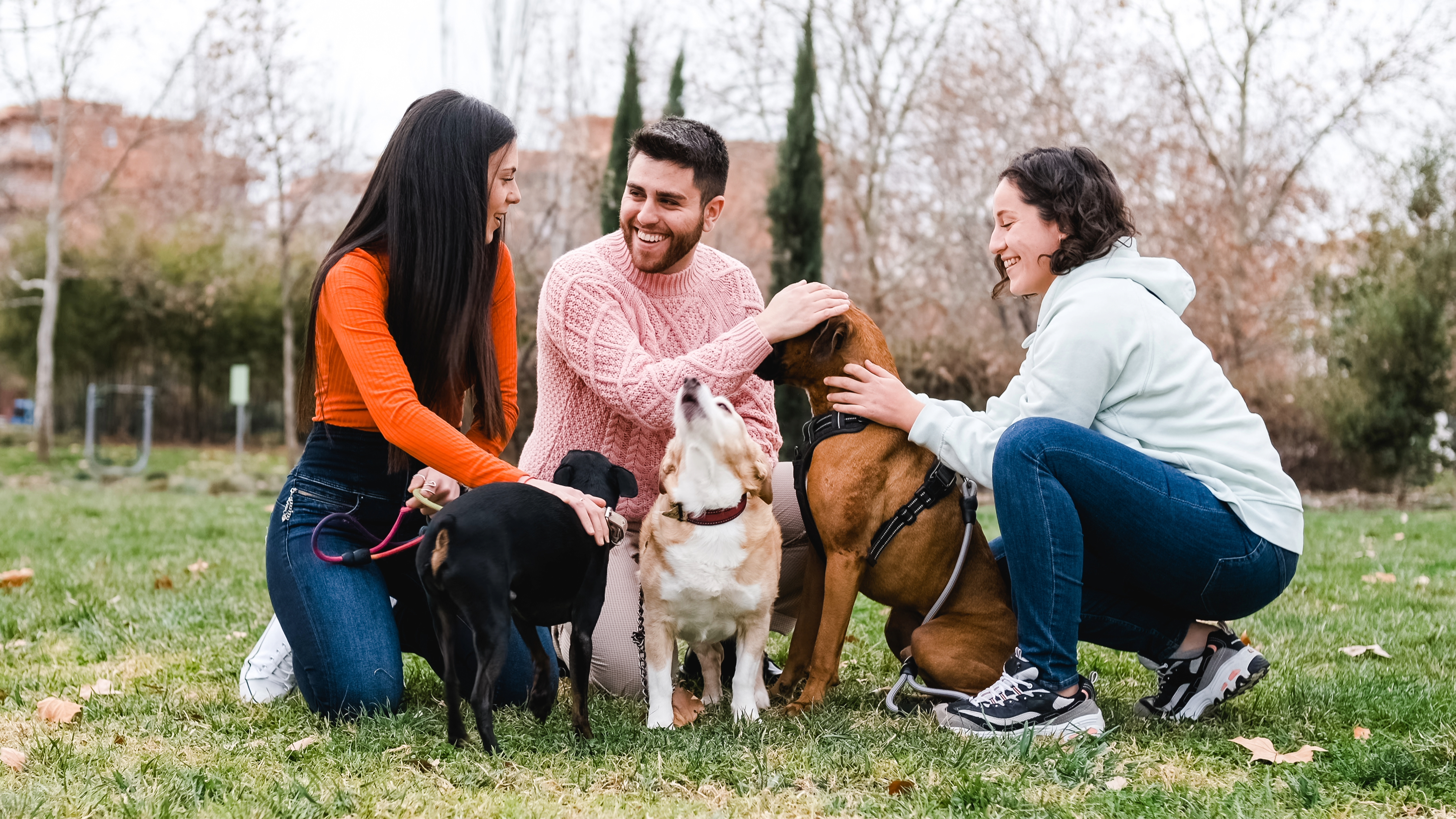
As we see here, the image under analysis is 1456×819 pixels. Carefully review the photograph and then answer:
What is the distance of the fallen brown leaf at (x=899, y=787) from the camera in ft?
8.00

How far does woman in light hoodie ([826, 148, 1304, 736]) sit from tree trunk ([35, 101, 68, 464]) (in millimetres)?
17636

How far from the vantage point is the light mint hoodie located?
9.38ft

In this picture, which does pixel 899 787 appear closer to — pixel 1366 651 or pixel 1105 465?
pixel 1105 465

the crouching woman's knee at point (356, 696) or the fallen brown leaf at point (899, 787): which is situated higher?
the fallen brown leaf at point (899, 787)

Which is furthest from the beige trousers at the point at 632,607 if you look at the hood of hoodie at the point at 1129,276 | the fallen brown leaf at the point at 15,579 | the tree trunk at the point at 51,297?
the tree trunk at the point at 51,297

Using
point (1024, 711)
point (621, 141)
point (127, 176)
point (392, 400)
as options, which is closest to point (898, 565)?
point (1024, 711)

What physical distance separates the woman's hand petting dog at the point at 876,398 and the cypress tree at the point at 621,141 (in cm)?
919

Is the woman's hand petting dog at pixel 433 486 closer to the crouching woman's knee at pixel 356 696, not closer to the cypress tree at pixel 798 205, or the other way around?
the crouching woman's knee at pixel 356 696

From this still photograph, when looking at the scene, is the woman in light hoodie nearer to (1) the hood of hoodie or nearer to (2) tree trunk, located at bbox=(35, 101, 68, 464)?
(1) the hood of hoodie

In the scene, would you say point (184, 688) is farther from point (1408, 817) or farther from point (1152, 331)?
point (1408, 817)

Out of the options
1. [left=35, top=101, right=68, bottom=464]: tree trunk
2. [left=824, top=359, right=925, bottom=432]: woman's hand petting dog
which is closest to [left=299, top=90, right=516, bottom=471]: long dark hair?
[left=824, top=359, right=925, bottom=432]: woman's hand petting dog

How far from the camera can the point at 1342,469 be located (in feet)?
44.9

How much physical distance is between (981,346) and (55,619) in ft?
37.7

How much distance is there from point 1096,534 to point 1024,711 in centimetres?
53
